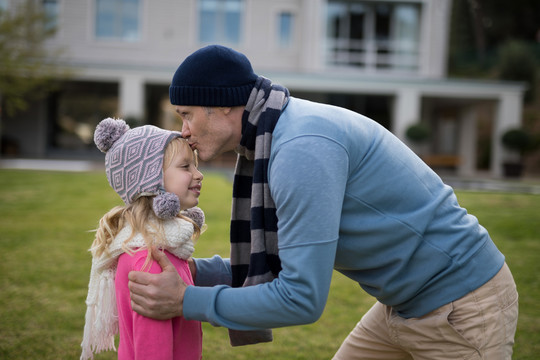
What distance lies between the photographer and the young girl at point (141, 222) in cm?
200

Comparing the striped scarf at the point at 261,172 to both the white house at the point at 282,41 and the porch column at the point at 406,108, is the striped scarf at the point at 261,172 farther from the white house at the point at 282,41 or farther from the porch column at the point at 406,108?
the white house at the point at 282,41

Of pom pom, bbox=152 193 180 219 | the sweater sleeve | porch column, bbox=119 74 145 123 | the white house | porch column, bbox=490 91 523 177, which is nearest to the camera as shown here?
the sweater sleeve

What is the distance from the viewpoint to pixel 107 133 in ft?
6.85

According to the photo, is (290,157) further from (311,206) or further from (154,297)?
(154,297)

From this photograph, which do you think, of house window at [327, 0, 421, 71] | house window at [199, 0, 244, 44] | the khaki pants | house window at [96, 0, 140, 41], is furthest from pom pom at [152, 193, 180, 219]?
house window at [96, 0, 140, 41]

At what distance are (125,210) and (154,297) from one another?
20.1 inches

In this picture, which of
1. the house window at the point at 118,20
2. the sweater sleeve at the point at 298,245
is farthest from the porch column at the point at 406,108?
the sweater sleeve at the point at 298,245

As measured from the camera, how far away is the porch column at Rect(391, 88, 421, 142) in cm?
2175

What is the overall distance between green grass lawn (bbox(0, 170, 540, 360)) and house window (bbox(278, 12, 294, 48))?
47.8ft

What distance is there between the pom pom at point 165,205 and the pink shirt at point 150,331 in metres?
0.16

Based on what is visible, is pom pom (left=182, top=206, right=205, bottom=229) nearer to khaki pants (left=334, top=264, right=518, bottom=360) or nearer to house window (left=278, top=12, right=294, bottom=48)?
khaki pants (left=334, top=264, right=518, bottom=360)

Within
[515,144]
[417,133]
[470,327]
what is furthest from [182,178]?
[515,144]

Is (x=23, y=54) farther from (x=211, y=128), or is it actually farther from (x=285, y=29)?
(x=211, y=128)

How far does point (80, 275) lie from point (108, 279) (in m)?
3.58
